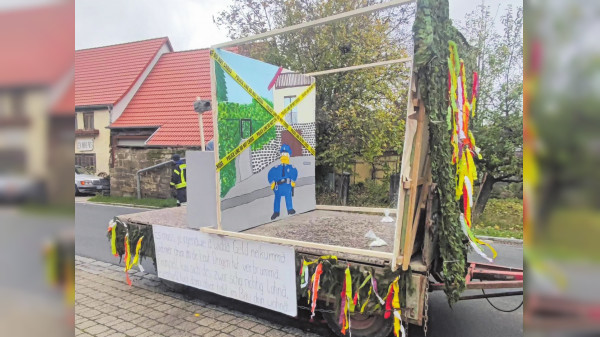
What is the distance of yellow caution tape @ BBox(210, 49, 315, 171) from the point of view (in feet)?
15.4

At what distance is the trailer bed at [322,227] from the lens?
4247mm

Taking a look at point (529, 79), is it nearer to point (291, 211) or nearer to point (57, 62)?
point (57, 62)

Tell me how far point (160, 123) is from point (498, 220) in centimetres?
1267

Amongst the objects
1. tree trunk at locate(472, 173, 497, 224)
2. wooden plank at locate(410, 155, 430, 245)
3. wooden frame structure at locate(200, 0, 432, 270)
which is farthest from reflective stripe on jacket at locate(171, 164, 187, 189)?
tree trunk at locate(472, 173, 497, 224)

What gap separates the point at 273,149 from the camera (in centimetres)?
596

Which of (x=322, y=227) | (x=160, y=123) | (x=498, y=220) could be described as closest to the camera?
(x=322, y=227)

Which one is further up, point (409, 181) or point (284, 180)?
point (409, 181)

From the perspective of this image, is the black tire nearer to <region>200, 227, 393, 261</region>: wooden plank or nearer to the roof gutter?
<region>200, 227, 393, 261</region>: wooden plank

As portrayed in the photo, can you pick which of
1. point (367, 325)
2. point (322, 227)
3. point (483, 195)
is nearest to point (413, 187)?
point (367, 325)

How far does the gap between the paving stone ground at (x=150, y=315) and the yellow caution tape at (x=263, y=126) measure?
170 cm

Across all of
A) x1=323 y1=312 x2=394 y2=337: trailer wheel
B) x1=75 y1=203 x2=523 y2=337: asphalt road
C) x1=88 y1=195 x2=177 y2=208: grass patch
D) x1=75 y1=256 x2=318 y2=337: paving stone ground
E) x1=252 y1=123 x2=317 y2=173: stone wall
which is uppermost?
x1=252 y1=123 x2=317 y2=173: stone wall

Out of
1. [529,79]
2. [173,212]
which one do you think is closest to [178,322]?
[173,212]

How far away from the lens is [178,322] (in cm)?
446

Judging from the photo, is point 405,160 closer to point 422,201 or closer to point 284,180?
point 422,201
